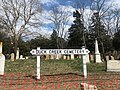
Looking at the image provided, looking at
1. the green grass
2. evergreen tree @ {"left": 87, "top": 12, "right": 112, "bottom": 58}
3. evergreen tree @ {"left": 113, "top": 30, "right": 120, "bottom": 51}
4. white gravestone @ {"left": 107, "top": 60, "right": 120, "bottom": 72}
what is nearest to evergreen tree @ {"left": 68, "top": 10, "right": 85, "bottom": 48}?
evergreen tree @ {"left": 87, "top": 12, "right": 112, "bottom": 58}

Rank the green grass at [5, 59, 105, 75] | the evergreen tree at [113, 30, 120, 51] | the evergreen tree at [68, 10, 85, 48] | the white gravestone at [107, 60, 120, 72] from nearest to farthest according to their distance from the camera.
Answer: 1. the green grass at [5, 59, 105, 75]
2. the white gravestone at [107, 60, 120, 72]
3. the evergreen tree at [113, 30, 120, 51]
4. the evergreen tree at [68, 10, 85, 48]

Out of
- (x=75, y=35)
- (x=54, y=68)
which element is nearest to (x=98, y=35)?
(x=75, y=35)

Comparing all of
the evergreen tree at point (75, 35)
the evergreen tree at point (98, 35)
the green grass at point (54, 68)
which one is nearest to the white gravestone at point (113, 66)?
the green grass at point (54, 68)

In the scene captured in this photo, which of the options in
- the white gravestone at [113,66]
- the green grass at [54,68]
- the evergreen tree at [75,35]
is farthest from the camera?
the evergreen tree at [75,35]

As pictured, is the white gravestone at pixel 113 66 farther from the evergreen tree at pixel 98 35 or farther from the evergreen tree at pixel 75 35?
the evergreen tree at pixel 75 35

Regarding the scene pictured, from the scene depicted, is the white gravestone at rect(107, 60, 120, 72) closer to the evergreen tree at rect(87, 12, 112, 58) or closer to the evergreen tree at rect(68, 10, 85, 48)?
the evergreen tree at rect(87, 12, 112, 58)

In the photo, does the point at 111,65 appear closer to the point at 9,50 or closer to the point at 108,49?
the point at 108,49

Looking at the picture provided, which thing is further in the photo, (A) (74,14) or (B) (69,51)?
(A) (74,14)

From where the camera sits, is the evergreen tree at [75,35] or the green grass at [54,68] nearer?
the green grass at [54,68]

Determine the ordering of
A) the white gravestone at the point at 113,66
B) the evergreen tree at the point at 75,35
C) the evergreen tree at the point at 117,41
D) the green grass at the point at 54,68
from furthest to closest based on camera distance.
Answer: the evergreen tree at the point at 75,35 < the evergreen tree at the point at 117,41 < the white gravestone at the point at 113,66 < the green grass at the point at 54,68

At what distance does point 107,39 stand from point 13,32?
85.1ft

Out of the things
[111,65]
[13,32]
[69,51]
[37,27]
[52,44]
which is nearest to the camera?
[69,51]

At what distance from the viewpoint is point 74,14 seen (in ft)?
204

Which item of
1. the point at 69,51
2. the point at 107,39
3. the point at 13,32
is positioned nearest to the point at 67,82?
the point at 69,51
